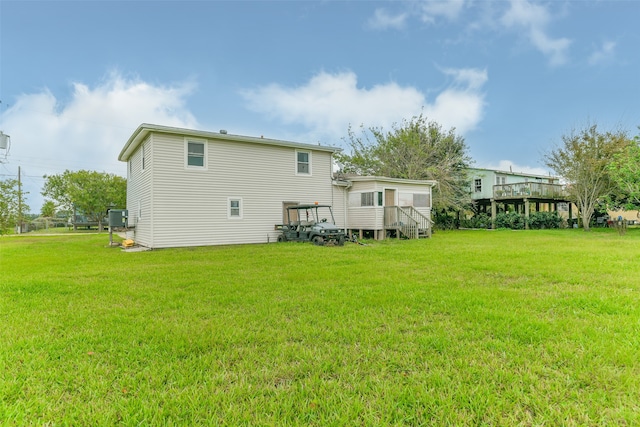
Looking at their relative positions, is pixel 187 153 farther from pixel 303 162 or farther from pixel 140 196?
pixel 303 162

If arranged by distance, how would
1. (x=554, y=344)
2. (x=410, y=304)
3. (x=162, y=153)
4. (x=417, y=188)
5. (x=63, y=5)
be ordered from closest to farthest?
(x=554, y=344), (x=410, y=304), (x=63, y=5), (x=162, y=153), (x=417, y=188)

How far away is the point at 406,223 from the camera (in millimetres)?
15031

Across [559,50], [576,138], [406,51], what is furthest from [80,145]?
[576,138]

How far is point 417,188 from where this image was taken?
16562 millimetres

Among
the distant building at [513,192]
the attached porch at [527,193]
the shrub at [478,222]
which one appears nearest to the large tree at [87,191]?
the shrub at [478,222]

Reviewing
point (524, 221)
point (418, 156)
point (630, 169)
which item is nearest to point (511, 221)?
point (524, 221)

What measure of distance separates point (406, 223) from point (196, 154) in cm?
993

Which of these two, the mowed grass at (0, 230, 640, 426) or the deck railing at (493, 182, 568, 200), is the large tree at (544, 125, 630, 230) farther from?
the mowed grass at (0, 230, 640, 426)

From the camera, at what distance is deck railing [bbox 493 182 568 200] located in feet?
74.3

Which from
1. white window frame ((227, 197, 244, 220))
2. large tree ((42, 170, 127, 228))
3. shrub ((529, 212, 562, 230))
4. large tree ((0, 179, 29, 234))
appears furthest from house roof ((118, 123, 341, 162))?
large tree ((42, 170, 127, 228))

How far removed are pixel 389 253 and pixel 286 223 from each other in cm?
589

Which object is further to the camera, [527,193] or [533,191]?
[533,191]

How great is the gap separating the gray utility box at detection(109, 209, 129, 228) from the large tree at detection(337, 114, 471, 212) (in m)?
15.5

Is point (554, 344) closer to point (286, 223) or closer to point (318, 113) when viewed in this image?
point (286, 223)
